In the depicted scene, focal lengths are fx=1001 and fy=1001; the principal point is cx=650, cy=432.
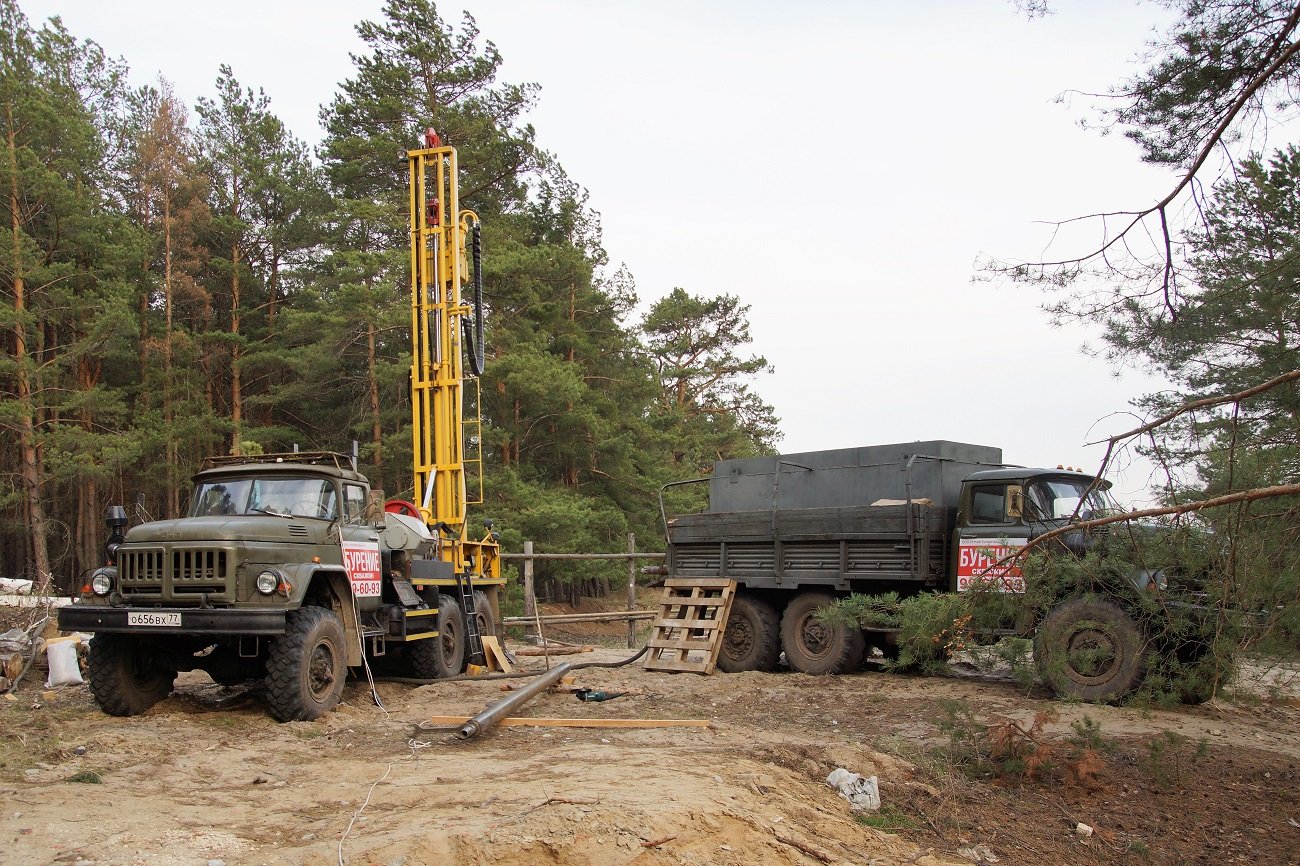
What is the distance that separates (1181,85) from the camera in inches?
254

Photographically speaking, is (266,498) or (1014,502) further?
(1014,502)

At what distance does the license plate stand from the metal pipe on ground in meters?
2.44

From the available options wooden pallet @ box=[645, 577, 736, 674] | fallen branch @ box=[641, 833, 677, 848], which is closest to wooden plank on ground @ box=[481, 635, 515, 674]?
wooden pallet @ box=[645, 577, 736, 674]

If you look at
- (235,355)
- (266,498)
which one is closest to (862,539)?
(266,498)

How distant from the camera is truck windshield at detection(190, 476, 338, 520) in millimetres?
9328

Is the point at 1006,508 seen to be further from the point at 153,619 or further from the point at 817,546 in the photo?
the point at 153,619

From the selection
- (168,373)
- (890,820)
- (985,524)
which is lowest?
(890,820)

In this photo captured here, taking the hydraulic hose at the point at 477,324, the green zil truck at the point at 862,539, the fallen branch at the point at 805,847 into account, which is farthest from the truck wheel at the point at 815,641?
the fallen branch at the point at 805,847

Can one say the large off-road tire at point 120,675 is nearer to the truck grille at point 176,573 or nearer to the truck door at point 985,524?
the truck grille at point 176,573

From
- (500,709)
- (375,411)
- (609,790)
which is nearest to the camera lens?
(609,790)

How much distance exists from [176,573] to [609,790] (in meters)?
4.64

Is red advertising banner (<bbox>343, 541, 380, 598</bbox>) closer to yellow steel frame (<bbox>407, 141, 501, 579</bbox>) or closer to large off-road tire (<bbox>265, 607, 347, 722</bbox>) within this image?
large off-road tire (<bbox>265, 607, 347, 722</bbox>)

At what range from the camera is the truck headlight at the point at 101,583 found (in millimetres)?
8406

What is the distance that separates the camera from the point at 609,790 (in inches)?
211
